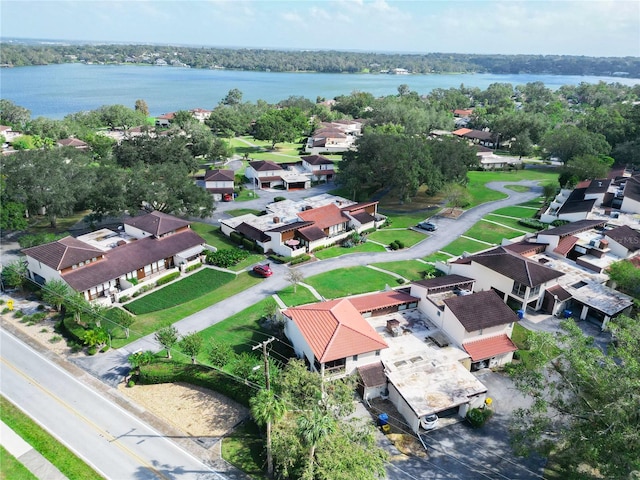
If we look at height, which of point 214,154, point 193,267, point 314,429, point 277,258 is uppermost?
point 314,429

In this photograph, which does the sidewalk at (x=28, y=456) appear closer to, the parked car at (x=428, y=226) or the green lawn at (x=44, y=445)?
the green lawn at (x=44, y=445)

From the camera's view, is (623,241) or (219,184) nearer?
(623,241)

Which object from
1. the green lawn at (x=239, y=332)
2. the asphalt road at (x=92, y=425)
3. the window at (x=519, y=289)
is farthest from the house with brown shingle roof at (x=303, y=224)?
the asphalt road at (x=92, y=425)

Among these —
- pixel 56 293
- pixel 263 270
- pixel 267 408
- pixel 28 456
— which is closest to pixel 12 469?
pixel 28 456

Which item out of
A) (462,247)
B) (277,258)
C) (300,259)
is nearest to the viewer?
(300,259)

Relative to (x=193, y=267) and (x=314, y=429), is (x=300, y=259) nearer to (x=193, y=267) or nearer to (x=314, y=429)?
(x=193, y=267)

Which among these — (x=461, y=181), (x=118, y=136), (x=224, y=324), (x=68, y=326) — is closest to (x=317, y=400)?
(x=224, y=324)

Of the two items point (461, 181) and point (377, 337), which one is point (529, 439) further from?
point (461, 181)
